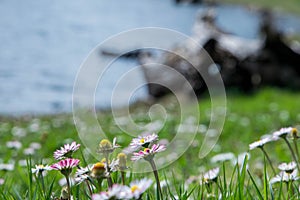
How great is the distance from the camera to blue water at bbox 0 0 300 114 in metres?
10.7

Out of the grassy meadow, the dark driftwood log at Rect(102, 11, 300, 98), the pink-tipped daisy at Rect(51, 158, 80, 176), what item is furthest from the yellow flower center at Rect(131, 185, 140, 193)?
the dark driftwood log at Rect(102, 11, 300, 98)

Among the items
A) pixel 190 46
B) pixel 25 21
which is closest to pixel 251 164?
pixel 190 46

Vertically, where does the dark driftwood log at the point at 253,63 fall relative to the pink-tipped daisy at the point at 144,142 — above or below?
above

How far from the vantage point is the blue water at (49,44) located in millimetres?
10672

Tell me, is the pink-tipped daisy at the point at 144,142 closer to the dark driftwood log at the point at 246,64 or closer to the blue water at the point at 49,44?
the dark driftwood log at the point at 246,64

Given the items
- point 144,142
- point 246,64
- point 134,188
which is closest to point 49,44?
point 246,64

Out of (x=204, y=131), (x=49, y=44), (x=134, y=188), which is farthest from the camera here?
(x=49, y=44)

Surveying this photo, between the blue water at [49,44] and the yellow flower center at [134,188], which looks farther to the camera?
the blue water at [49,44]

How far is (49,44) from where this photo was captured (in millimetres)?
16516

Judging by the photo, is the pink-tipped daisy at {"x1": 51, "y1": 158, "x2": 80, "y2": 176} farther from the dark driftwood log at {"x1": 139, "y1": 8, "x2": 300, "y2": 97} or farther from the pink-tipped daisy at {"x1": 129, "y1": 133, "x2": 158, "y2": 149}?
the dark driftwood log at {"x1": 139, "y1": 8, "x2": 300, "y2": 97}

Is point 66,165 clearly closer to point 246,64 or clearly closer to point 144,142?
point 144,142

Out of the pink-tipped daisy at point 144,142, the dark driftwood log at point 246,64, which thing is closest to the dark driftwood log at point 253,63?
the dark driftwood log at point 246,64

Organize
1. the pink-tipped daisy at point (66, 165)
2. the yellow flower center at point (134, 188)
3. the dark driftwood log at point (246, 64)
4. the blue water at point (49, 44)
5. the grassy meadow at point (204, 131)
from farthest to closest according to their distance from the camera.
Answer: the blue water at point (49, 44) → the dark driftwood log at point (246, 64) → the grassy meadow at point (204, 131) → the pink-tipped daisy at point (66, 165) → the yellow flower center at point (134, 188)

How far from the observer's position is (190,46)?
9.86 m
